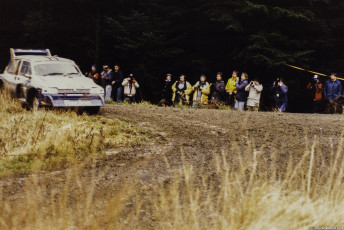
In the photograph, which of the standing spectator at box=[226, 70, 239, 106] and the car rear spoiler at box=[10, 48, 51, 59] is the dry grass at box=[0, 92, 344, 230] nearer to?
the car rear spoiler at box=[10, 48, 51, 59]

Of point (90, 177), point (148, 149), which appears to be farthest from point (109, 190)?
point (148, 149)

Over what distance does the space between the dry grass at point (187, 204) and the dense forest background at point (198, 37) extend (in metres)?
15.7

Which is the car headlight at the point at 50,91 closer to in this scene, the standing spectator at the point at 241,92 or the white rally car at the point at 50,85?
the white rally car at the point at 50,85

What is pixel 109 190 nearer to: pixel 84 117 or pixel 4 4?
pixel 84 117

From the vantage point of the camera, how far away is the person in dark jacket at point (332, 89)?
1723 centimetres

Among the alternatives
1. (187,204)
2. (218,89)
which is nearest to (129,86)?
(218,89)

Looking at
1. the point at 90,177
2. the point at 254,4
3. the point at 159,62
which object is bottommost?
the point at 90,177

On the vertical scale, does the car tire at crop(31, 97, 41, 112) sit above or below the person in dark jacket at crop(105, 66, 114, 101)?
below

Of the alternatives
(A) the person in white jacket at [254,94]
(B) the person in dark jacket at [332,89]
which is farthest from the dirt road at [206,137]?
(B) the person in dark jacket at [332,89]

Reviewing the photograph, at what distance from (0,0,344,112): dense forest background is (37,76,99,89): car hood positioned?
11.3 m

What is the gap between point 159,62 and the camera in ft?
84.5

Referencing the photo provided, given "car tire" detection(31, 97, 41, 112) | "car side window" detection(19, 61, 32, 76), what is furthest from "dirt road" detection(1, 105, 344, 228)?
"car side window" detection(19, 61, 32, 76)

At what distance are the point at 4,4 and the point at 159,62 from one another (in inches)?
579

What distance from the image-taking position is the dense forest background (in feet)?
72.7
